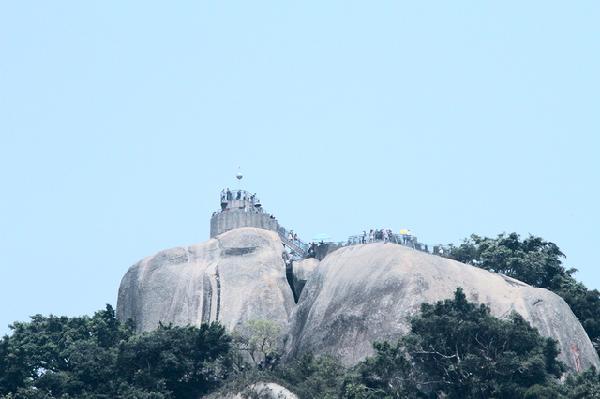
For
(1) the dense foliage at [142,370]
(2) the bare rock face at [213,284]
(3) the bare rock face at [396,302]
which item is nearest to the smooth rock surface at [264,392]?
(1) the dense foliage at [142,370]

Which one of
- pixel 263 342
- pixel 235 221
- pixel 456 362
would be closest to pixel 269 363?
pixel 263 342

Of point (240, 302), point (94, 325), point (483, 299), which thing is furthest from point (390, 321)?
point (94, 325)

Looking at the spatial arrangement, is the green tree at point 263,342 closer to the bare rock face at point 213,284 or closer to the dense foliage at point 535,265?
the bare rock face at point 213,284

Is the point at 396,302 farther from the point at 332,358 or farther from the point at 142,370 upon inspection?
the point at 142,370

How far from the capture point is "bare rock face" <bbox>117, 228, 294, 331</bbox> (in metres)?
90.5

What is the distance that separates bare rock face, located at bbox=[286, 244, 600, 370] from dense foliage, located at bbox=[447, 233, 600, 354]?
15.6 feet

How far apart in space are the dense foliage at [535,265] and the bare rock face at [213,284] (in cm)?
1011

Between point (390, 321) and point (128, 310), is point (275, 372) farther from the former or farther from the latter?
point (128, 310)

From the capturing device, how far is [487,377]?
76062 mm

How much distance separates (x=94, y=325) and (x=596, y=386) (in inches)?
1052

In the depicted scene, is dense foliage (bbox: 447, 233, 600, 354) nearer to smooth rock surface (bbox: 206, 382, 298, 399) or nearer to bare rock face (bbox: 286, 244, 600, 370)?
bare rock face (bbox: 286, 244, 600, 370)

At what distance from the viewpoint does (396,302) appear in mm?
82750

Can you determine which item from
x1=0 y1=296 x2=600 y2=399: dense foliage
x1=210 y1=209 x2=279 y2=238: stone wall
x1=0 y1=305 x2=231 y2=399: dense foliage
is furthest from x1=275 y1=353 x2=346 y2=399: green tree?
x1=210 y1=209 x2=279 y2=238: stone wall

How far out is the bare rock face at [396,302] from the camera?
82.5 metres
